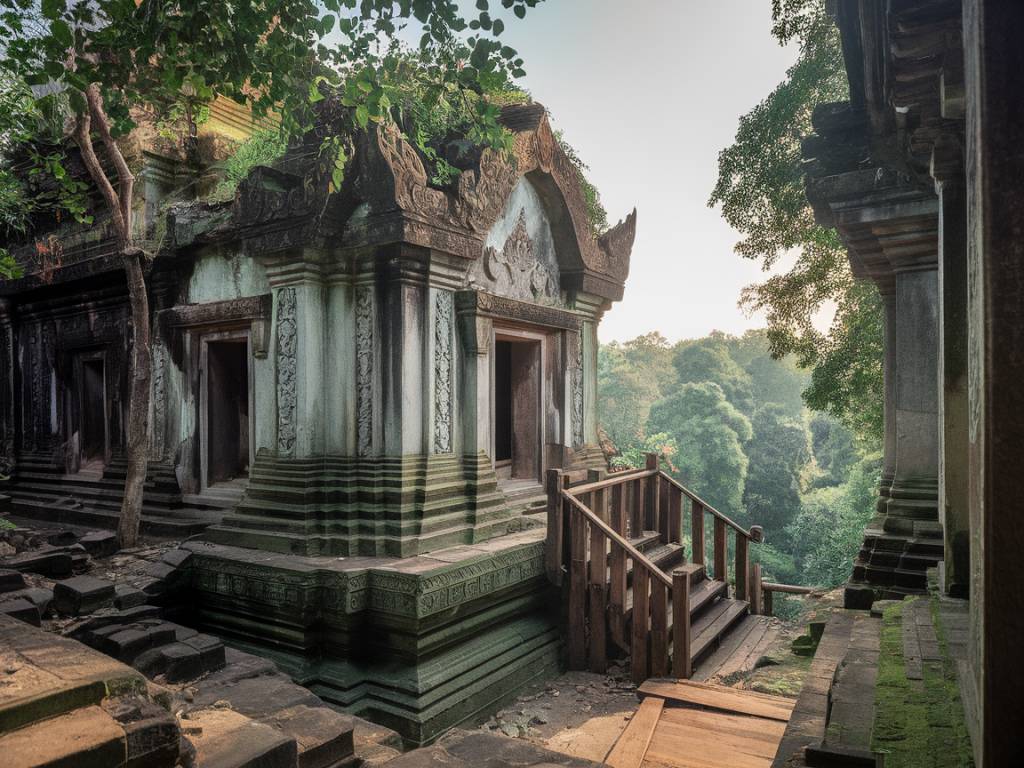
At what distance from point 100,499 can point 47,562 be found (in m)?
2.45

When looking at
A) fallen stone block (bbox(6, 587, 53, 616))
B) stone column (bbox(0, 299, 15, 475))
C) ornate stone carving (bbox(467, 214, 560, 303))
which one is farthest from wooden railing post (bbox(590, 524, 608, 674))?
stone column (bbox(0, 299, 15, 475))

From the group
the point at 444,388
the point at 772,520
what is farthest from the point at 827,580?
the point at 444,388

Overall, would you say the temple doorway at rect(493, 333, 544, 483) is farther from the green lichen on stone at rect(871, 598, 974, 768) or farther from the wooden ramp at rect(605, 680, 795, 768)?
the green lichen on stone at rect(871, 598, 974, 768)

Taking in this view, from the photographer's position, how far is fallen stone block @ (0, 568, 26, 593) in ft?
16.4

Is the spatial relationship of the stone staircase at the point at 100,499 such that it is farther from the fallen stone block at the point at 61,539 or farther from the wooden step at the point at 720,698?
the wooden step at the point at 720,698

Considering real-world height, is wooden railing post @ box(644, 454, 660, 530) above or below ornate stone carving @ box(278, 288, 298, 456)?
below

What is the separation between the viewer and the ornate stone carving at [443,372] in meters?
6.21

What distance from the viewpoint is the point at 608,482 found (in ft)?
21.9

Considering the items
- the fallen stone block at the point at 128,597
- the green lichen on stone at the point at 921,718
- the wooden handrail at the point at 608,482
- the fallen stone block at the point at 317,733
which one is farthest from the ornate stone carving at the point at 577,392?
the green lichen on stone at the point at 921,718

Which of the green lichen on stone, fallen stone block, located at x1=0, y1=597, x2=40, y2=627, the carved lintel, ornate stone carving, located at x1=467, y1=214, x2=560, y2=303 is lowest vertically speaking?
fallen stone block, located at x1=0, y1=597, x2=40, y2=627

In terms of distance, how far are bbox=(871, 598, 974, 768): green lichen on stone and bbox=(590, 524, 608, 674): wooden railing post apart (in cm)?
336

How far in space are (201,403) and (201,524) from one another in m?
1.36

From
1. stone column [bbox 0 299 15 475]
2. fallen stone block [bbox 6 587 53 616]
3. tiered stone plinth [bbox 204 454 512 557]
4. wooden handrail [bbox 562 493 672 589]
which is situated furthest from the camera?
stone column [bbox 0 299 15 475]

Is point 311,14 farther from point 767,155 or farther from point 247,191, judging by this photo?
point 767,155
